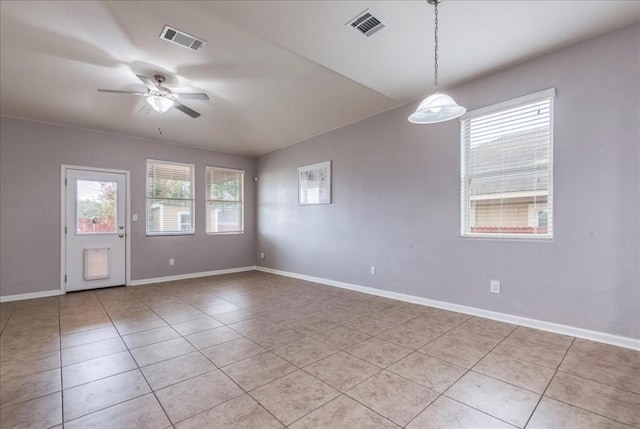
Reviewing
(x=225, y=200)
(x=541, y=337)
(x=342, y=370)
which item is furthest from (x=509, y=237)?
(x=225, y=200)

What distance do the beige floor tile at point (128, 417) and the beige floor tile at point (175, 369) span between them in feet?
0.69

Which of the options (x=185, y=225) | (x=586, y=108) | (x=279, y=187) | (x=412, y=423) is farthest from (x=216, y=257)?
(x=586, y=108)

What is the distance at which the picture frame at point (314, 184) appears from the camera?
17.8 ft

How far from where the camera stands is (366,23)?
2555mm

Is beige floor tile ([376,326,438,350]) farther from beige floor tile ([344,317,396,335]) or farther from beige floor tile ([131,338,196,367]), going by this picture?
beige floor tile ([131,338,196,367])

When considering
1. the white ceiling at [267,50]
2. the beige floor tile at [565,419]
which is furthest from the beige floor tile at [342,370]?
the white ceiling at [267,50]

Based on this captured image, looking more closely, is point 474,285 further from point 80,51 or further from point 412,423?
point 80,51

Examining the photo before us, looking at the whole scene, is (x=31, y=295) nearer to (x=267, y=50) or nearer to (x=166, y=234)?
(x=166, y=234)

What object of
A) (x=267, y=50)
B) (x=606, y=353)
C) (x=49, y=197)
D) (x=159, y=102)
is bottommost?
(x=606, y=353)

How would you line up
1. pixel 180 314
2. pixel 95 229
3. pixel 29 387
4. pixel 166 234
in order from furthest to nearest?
pixel 166 234 < pixel 95 229 < pixel 180 314 < pixel 29 387

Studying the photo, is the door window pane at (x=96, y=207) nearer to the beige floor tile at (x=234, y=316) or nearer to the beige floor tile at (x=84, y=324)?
the beige floor tile at (x=84, y=324)

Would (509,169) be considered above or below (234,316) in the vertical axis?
above

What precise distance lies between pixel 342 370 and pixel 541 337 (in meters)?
2.06

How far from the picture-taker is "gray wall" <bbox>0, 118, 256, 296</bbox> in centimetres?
449
